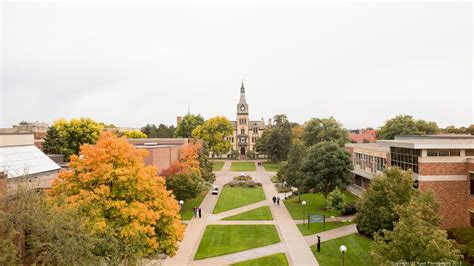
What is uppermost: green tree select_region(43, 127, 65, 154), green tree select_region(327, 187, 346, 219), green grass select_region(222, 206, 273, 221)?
green tree select_region(43, 127, 65, 154)

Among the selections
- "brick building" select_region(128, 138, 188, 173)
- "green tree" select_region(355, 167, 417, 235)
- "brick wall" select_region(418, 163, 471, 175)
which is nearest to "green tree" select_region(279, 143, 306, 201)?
"brick building" select_region(128, 138, 188, 173)

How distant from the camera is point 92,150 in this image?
19.8m

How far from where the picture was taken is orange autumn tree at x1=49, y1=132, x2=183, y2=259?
60.8 ft

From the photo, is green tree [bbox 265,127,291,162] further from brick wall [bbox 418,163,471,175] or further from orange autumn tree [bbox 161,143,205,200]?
brick wall [bbox 418,163,471,175]

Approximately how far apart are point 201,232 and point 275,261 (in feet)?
30.5

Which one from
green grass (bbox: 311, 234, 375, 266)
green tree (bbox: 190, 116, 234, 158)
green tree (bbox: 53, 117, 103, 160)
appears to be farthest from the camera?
green tree (bbox: 190, 116, 234, 158)

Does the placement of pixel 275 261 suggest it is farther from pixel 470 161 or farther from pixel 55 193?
pixel 470 161

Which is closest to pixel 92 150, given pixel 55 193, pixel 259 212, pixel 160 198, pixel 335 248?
pixel 55 193

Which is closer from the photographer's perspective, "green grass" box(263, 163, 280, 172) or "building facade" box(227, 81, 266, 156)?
"green grass" box(263, 163, 280, 172)

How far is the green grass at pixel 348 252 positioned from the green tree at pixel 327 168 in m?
9.35

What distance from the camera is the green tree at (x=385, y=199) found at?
78.6 ft

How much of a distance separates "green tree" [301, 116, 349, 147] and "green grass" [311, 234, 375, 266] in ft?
150

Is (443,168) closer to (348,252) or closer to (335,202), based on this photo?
(335,202)

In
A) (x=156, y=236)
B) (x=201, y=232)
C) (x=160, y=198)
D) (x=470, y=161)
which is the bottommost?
(x=201, y=232)
